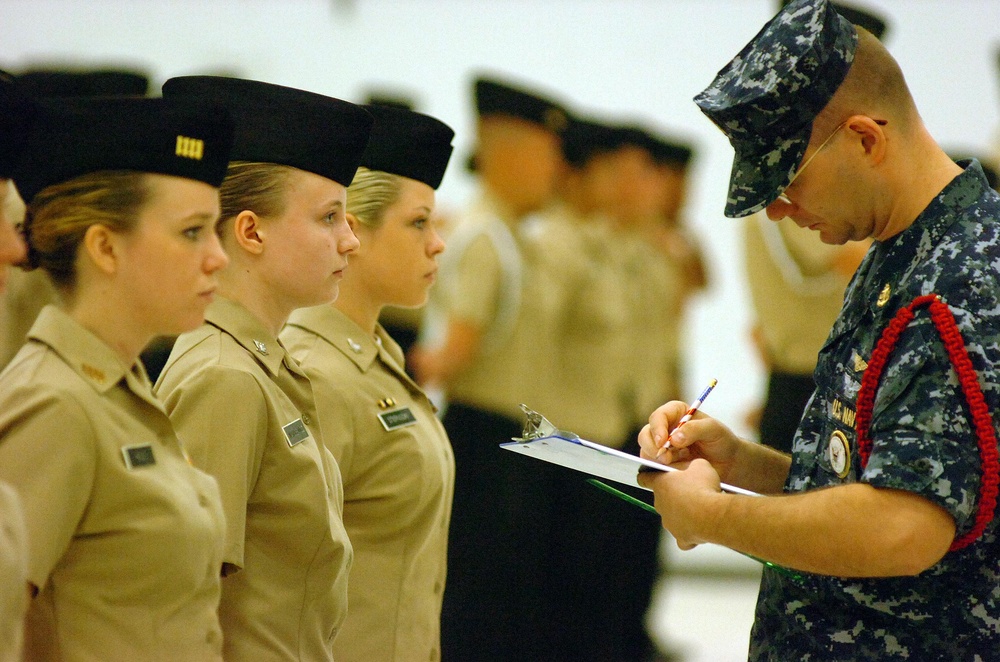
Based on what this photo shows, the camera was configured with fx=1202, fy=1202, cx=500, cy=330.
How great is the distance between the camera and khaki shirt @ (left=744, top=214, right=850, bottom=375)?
530 cm

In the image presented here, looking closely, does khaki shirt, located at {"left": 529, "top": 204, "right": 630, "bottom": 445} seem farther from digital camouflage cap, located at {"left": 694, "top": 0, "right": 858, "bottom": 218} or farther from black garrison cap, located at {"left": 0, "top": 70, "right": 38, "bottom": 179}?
black garrison cap, located at {"left": 0, "top": 70, "right": 38, "bottom": 179}

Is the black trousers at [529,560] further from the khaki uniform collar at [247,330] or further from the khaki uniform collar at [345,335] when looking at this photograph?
the khaki uniform collar at [247,330]

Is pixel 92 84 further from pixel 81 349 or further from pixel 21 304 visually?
pixel 81 349

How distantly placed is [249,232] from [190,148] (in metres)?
0.45

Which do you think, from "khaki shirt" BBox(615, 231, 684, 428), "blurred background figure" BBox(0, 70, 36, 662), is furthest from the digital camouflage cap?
"khaki shirt" BBox(615, 231, 684, 428)

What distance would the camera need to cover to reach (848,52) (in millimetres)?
1989

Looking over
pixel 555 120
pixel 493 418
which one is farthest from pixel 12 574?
pixel 555 120

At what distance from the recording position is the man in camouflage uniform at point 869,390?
70.4 inches

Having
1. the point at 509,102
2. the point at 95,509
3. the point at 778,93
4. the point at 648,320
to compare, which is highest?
the point at 778,93

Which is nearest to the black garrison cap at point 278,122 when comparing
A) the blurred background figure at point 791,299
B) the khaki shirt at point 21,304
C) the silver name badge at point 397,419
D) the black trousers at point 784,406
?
the silver name badge at point 397,419

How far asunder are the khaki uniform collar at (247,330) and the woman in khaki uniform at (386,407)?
10.3 inches

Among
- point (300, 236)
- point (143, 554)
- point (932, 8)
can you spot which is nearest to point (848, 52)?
point (300, 236)

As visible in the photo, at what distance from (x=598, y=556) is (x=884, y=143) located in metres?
4.34

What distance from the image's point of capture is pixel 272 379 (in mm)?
2211
